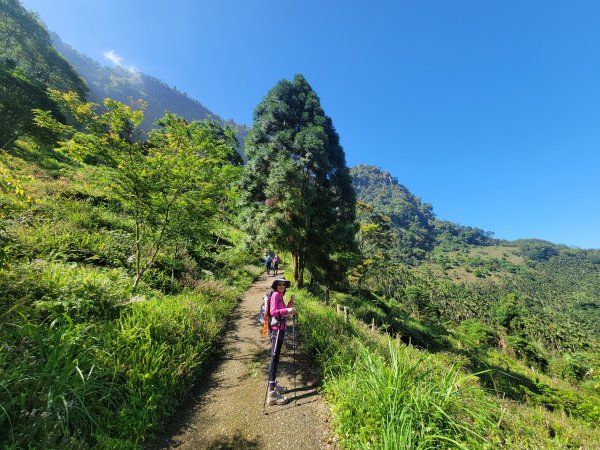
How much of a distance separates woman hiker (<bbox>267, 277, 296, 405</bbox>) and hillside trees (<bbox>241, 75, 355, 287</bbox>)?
21.6 ft

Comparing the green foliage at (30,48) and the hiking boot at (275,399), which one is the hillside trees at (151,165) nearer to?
the hiking boot at (275,399)

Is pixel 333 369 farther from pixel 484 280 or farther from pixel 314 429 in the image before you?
pixel 484 280

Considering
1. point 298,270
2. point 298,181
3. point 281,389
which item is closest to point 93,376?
point 281,389

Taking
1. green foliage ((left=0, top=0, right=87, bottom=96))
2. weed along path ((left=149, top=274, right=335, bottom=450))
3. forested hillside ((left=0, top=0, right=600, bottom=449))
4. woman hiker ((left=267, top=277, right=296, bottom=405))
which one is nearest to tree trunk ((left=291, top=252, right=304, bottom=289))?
forested hillside ((left=0, top=0, right=600, bottom=449))

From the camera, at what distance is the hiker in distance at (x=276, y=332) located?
4.36 metres

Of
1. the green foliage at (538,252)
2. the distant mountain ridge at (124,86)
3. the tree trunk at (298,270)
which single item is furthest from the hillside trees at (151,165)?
the green foliage at (538,252)

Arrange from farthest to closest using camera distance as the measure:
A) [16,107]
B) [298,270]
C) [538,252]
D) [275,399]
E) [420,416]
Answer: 1. [538,252]
2. [298,270]
3. [16,107]
4. [275,399]
5. [420,416]

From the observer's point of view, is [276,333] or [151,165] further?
[151,165]

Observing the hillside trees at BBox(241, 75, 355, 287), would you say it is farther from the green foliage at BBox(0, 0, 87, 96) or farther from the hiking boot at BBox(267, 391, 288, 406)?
the green foliage at BBox(0, 0, 87, 96)

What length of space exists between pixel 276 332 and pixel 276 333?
19mm

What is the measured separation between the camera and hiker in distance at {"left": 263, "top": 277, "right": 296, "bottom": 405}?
436 centimetres

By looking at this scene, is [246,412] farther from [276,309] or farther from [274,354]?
[276,309]

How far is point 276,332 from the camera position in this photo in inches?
183

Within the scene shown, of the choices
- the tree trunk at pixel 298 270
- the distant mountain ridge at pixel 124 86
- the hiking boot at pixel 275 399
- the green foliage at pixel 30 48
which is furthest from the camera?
the distant mountain ridge at pixel 124 86
